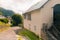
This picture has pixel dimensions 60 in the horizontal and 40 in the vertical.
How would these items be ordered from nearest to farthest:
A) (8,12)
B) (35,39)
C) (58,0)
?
(35,39) < (58,0) < (8,12)

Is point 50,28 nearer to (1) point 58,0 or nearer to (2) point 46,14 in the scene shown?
(2) point 46,14

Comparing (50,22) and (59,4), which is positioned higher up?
(59,4)

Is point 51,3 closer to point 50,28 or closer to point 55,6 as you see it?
point 55,6

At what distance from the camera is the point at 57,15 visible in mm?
20828

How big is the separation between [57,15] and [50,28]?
2.12m

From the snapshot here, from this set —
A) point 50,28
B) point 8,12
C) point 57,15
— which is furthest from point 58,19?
point 8,12

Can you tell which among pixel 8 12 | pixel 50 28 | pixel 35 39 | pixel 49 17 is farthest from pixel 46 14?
pixel 8 12

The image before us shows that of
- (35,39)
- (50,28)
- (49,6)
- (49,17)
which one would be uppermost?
(49,6)

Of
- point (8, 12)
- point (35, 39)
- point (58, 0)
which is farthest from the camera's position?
point (8, 12)

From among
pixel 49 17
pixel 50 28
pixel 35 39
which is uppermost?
pixel 49 17

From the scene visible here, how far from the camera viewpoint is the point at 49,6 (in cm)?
2038

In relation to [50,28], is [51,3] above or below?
above

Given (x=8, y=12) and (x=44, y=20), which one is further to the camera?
(x=8, y=12)

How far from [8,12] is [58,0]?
135406 millimetres
